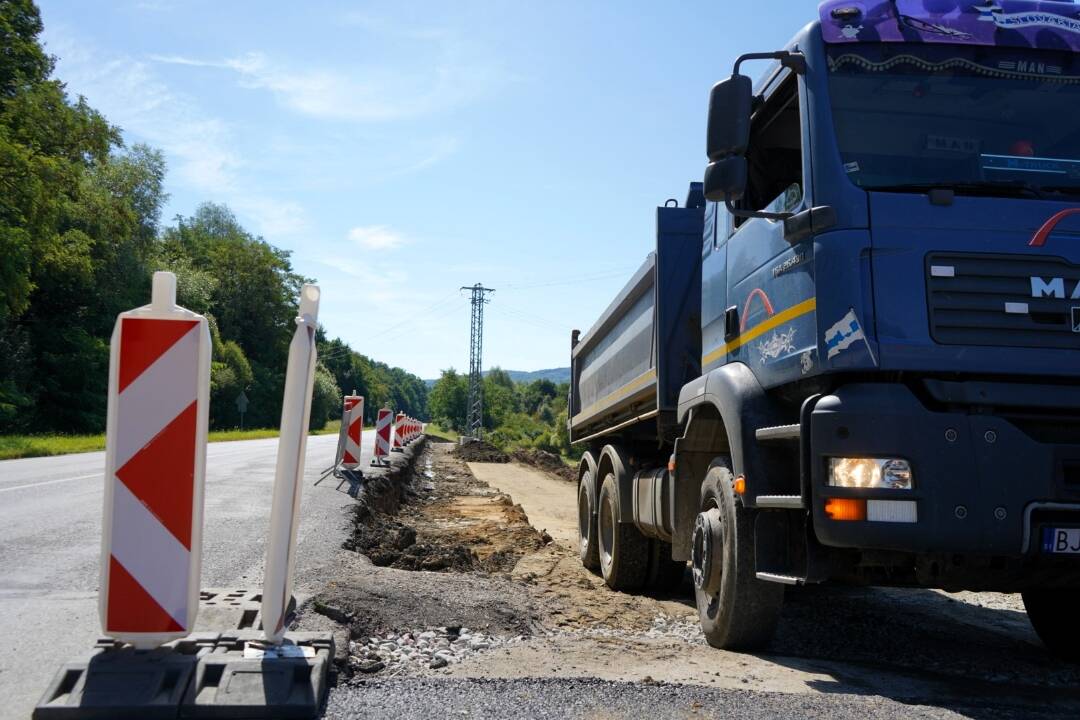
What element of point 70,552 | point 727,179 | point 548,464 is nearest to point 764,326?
point 727,179

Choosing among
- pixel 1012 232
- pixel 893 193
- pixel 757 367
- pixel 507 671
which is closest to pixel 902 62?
pixel 893 193

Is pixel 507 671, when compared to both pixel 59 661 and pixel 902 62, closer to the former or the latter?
pixel 59 661

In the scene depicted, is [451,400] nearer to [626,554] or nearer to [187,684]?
[626,554]

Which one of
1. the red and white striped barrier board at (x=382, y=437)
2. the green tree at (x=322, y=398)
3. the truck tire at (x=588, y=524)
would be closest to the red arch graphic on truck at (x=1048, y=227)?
the truck tire at (x=588, y=524)

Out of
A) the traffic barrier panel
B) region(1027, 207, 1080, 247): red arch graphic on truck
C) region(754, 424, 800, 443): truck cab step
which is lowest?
region(754, 424, 800, 443): truck cab step

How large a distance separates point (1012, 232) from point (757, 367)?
4.46ft

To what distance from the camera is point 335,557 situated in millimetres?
7086

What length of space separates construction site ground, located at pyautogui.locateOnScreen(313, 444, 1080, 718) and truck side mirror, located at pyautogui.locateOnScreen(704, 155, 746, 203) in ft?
7.55

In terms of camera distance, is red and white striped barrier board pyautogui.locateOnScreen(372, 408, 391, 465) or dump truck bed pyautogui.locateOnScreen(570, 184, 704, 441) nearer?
dump truck bed pyautogui.locateOnScreen(570, 184, 704, 441)

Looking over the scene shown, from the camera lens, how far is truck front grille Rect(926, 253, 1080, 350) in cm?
387

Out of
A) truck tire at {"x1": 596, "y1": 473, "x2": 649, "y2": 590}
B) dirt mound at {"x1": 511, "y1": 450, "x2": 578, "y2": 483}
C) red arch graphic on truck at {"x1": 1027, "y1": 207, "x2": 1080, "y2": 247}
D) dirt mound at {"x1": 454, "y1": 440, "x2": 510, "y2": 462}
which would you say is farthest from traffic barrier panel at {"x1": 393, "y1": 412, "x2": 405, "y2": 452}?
red arch graphic on truck at {"x1": 1027, "y1": 207, "x2": 1080, "y2": 247}

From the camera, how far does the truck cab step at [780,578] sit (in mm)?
→ 4084

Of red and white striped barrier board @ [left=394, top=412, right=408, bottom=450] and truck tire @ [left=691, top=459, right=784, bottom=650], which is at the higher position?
red and white striped barrier board @ [left=394, top=412, right=408, bottom=450]

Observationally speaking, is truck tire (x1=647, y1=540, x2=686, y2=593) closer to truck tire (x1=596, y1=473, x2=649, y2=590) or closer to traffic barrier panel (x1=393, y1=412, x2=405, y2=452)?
truck tire (x1=596, y1=473, x2=649, y2=590)
